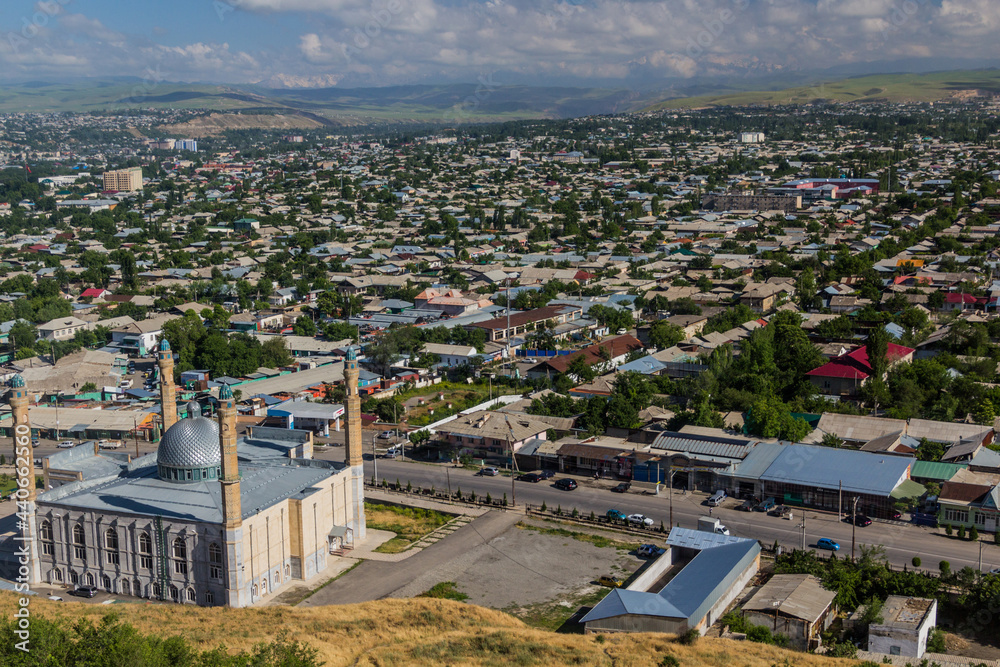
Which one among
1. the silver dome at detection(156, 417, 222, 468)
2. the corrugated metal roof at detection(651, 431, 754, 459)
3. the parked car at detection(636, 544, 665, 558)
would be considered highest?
the silver dome at detection(156, 417, 222, 468)

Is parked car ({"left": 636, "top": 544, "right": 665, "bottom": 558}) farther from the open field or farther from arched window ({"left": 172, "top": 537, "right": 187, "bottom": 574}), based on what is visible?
arched window ({"left": 172, "top": 537, "right": 187, "bottom": 574})

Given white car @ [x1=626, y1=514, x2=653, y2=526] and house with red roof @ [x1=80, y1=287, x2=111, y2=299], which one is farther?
house with red roof @ [x1=80, y1=287, x2=111, y2=299]

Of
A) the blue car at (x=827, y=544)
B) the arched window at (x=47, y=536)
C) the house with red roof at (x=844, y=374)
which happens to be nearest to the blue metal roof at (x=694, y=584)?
the blue car at (x=827, y=544)

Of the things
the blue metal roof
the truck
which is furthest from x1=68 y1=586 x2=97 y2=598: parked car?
the truck

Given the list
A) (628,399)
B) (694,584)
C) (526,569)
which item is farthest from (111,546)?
(628,399)

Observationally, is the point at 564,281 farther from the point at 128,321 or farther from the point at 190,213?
the point at 190,213

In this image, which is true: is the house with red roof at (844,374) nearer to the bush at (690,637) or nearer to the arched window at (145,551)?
the bush at (690,637)
